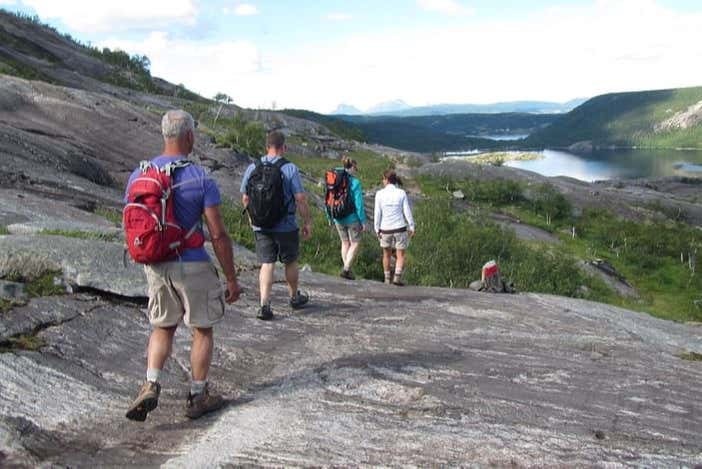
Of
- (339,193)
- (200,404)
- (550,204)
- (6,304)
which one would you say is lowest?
(550,204)

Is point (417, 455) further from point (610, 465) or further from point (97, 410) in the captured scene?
point (97, 410)

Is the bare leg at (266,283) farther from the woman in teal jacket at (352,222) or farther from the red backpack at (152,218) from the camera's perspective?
the woman in teal jacket at (352,222)

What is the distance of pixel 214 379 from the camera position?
24.5 feet

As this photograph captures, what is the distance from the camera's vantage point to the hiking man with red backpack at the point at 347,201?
44.7 feet

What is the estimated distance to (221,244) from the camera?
21.0ft

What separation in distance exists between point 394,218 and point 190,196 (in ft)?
29.1

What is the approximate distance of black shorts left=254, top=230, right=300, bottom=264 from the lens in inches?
391

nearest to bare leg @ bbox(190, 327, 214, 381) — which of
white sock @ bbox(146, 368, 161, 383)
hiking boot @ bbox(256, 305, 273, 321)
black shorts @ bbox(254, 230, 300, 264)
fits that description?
white sock @ bbox(146, 368, 161, 383)

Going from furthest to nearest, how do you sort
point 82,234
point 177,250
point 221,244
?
point 82,234 → point 221,244 → point 177,250

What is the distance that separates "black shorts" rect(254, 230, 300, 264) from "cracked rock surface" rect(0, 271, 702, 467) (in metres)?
0.85

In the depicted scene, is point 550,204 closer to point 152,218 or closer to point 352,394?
point 352,394

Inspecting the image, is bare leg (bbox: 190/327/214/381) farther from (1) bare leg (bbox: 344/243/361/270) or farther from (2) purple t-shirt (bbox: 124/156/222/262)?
(1) bare leg (bbox: 344/243/361/270)

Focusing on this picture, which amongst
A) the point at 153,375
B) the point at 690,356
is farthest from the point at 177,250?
the point at 690,356

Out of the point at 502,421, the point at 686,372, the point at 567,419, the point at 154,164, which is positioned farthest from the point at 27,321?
the point at 686,372
